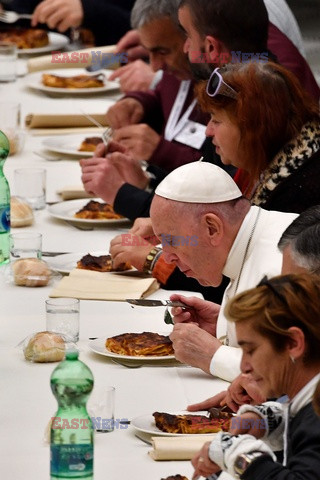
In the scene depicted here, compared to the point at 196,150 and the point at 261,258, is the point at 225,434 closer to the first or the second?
the point at 261,258

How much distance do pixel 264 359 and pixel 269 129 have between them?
1565 mm

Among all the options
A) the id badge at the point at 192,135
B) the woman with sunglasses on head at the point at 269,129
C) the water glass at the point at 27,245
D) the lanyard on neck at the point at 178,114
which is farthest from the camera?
the lanyard on neck at the point at 178,114

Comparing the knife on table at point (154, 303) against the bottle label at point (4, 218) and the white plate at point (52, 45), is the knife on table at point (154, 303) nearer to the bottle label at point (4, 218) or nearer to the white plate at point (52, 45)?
the bottle label at point (4, 218)

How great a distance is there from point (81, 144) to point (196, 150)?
2.08ft

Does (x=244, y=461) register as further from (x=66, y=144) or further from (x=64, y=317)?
(x=66, y=144)

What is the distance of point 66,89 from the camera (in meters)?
6.71

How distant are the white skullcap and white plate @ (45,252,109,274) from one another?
0.81 metres

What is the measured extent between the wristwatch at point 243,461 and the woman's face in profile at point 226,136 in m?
1.66

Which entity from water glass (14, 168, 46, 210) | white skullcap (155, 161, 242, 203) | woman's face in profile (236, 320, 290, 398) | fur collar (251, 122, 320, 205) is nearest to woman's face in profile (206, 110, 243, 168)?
fur collar (251, 122, 320, 205)

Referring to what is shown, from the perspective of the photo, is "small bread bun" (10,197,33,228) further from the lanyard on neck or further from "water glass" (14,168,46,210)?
the lanyard on neck

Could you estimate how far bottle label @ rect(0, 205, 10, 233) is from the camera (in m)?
4.10

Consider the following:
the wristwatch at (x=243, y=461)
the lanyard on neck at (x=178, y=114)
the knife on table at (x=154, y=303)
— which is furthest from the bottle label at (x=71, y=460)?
the lanyard on neck at (x=178, y=114)

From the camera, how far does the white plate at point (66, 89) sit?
22.0 ft

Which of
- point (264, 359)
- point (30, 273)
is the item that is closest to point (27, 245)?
point (30, 273)
